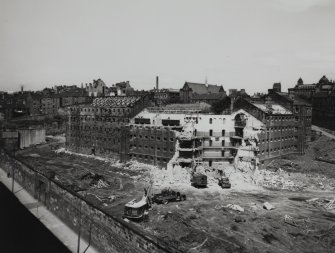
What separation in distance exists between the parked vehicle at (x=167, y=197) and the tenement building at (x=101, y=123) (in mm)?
26948

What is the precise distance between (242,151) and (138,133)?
22.1 meters

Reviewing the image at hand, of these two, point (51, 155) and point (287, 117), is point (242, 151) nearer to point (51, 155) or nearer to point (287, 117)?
point (287, 117)

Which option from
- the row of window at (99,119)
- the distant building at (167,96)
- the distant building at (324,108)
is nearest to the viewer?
the row of window at (99,119)

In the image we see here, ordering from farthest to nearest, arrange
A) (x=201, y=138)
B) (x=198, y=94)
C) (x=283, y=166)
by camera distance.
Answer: (x=198, y=94) → (x=283, y=166) → (x=201, y=138)

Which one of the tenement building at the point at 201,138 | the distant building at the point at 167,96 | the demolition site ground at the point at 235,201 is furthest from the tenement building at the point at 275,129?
the distant building at the point at 167,96

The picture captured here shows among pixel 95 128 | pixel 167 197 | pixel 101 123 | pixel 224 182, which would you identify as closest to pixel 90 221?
pixel 167 197

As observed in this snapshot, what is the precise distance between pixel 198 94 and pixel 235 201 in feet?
260

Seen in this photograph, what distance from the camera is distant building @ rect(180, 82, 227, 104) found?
113 metres

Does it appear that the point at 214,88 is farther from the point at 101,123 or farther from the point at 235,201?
the point at 235,201

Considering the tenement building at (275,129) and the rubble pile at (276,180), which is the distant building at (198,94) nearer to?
the tenement building at (275,129)

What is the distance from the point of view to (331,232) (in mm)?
33625

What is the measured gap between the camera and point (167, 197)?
42.7 metres

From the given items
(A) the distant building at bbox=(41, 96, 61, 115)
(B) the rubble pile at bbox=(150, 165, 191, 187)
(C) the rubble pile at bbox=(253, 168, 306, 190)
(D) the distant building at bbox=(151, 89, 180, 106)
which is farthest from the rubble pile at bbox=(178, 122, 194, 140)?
(A) the distant building at bbox=(41, 96, 61, 115)

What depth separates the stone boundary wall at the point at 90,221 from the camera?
22.4 metres
